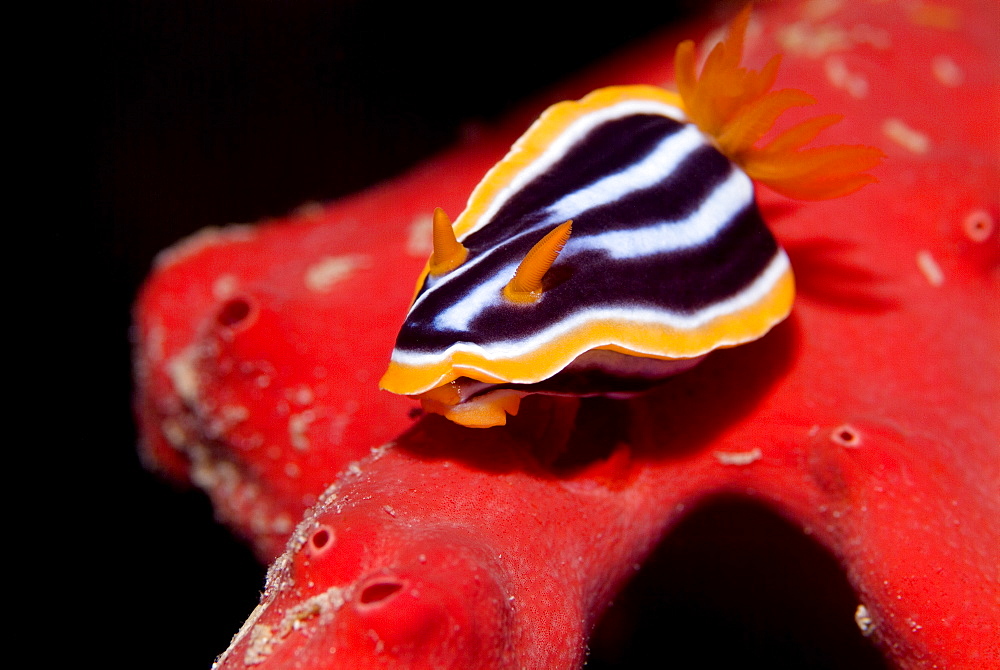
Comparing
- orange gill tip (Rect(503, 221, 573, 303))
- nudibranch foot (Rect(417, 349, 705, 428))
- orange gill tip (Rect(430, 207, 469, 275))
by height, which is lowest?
nudibranch foot (Rect(417, 349, 705, 428))

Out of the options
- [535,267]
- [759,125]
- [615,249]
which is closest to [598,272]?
[615,249]

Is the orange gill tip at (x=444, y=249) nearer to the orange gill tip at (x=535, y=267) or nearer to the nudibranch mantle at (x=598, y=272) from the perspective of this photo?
the nudibranch mantle at (x=598, y=272)

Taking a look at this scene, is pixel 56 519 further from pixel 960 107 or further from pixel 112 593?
pixel 960 107

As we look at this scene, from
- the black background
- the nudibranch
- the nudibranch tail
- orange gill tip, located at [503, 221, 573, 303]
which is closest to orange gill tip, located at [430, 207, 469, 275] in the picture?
the nudibranch

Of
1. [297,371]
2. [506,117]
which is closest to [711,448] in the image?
[297,371]

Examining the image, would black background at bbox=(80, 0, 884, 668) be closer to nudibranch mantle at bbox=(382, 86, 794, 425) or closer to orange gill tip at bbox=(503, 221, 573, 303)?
nudibranch mantle at bbox=(382, 86, 794, 425)

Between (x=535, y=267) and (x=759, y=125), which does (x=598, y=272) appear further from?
(x=759, y=125)
